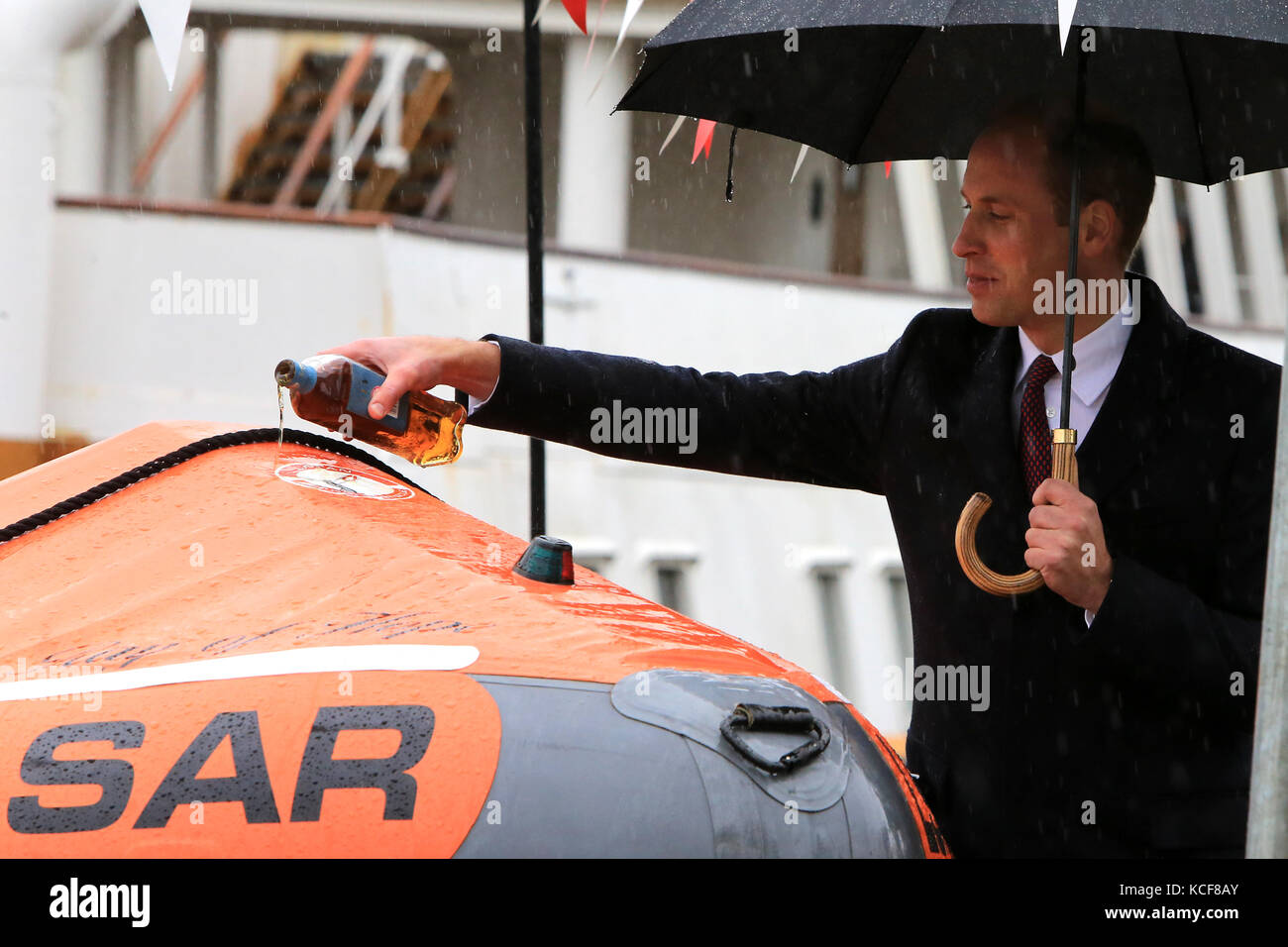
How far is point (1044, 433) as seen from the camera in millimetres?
2129

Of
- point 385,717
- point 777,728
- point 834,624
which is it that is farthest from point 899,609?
point 385,717

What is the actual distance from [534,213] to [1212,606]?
1.30 m

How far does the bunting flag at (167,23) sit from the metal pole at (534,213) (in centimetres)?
74

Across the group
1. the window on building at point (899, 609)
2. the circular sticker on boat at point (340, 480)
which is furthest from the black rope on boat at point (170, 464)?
the window on building at point (899, 609)

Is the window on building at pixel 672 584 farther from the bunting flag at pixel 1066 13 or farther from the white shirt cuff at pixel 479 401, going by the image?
the bunting flag at pixel 1066 13

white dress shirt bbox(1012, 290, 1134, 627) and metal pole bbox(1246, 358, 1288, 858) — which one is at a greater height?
white dress shirt bbox(1012, 290, 1134, 627)

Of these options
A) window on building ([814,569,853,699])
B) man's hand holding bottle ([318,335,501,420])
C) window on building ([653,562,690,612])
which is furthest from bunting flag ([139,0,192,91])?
window on building ([814,569,853,699])

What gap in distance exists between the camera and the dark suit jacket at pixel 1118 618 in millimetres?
1948

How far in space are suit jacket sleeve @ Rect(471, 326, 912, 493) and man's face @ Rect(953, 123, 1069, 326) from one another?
24 centimetres

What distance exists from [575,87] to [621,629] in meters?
7.47

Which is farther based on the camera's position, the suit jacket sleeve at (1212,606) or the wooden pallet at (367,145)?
the wooden pallet at (367,145)

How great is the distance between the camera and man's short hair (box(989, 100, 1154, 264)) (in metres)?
2.12

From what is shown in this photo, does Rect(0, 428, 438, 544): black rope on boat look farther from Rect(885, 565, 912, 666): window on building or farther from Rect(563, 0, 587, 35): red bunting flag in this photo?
Rect(885, 565, 912, 666): window on building
